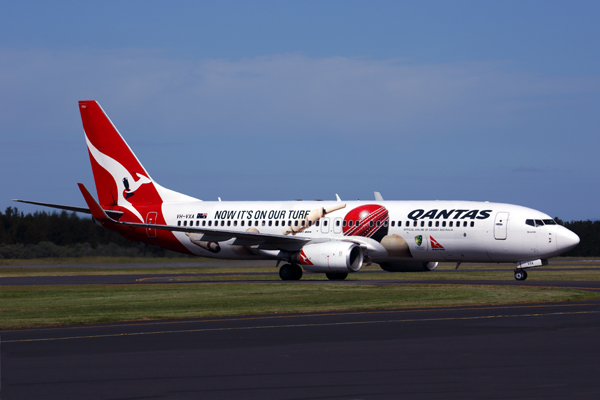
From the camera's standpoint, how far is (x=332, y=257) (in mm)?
38781

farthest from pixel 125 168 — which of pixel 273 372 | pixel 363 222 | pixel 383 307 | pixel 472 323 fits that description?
pixel 273 372

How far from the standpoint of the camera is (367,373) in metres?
11.4

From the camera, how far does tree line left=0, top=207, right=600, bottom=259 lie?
60969mm

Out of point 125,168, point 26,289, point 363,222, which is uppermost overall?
point 125,168

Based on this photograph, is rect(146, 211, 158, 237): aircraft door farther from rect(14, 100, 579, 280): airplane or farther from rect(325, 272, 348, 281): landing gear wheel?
rect(325, 272, 348, 281): landing gear wheel

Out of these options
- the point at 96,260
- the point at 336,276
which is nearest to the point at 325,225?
the point at 336,276

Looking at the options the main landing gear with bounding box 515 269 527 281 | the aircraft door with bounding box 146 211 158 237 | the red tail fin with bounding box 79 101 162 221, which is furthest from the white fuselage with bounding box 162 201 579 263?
the red tail fin with bounding box 79 101 162 221

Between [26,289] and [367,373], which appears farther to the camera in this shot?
[26,289]

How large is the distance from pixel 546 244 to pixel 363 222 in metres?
A: 8.58

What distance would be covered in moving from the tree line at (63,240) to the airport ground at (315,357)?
1625 inches

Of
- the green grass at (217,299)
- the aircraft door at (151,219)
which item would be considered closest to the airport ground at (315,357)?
the green grass at (217,299)

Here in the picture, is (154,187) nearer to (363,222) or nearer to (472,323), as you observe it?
(363,222)

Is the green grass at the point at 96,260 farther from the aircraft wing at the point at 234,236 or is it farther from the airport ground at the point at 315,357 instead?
the airport ground at the point at 315,357

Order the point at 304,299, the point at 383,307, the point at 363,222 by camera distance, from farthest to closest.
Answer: the point at 363,222 → the point at 304,299 → the point at 383,307
